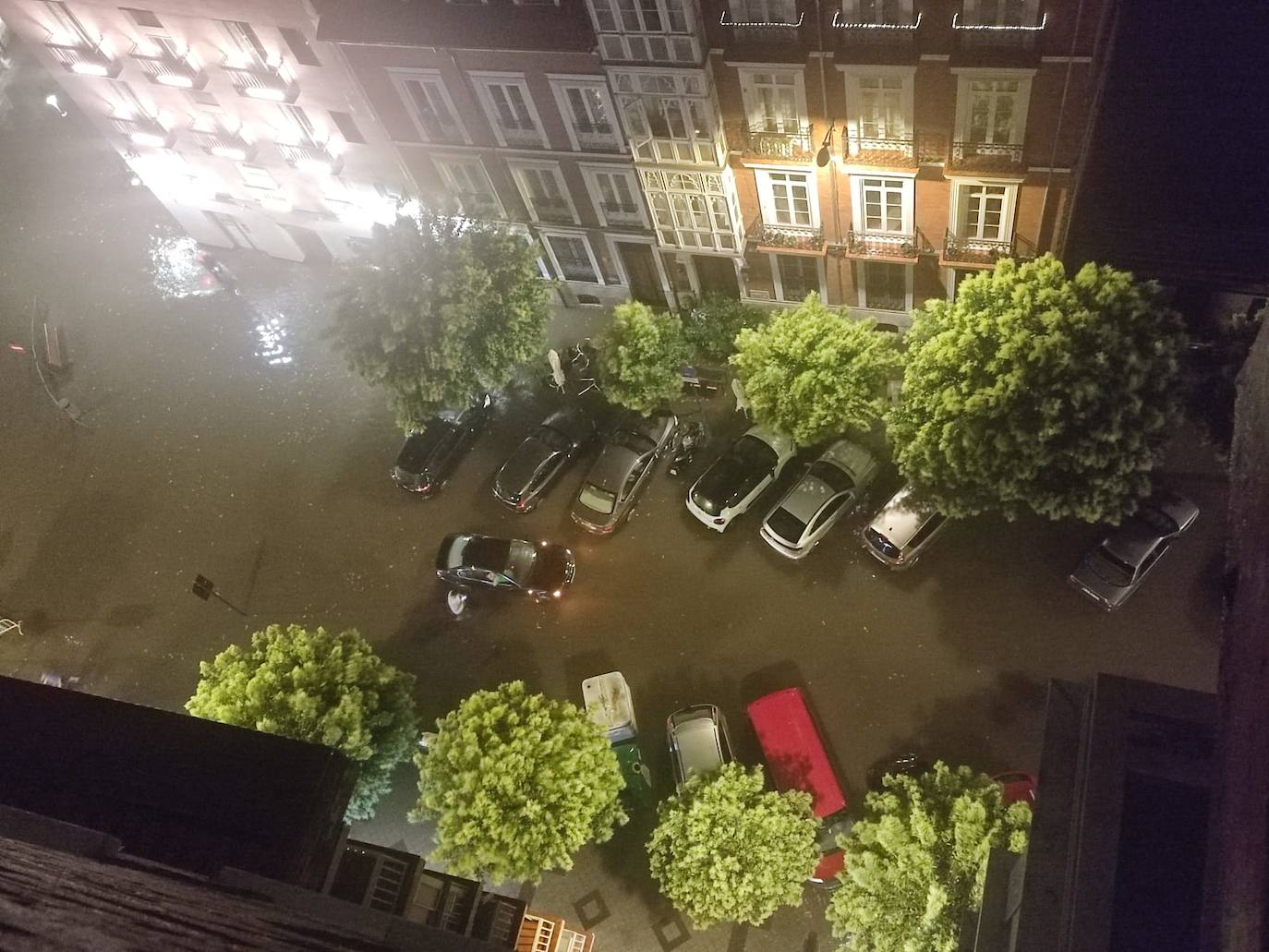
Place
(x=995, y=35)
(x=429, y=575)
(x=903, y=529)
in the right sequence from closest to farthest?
1. (x=995, y=35)
2. (x=903, y=529)
3. (x=429, y=575)

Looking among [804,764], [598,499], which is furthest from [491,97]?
[804,764]

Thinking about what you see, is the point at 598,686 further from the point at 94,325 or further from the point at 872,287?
the point at 94,325

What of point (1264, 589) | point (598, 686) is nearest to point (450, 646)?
point (598, 686)

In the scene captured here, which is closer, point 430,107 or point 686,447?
point 430,107

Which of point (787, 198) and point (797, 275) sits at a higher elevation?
point (787, 198)

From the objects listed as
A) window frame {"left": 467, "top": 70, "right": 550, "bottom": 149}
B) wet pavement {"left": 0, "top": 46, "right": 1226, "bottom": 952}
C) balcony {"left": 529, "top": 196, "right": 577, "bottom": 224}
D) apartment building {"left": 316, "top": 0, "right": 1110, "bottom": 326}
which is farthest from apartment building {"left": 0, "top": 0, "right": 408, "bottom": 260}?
balcony {"left": 529, "top": 196, "right": 577, "bottom": 224}

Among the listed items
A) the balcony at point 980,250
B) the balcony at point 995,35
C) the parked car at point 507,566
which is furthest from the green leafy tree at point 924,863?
the balcony at point 995,35

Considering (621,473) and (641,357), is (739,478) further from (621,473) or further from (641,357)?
(641,357)

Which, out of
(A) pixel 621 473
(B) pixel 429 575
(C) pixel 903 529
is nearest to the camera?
(C) pixel 903 529
